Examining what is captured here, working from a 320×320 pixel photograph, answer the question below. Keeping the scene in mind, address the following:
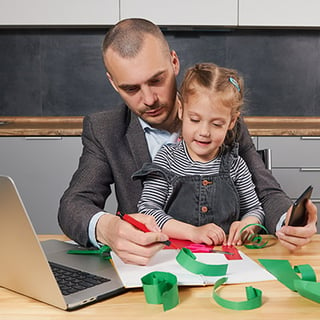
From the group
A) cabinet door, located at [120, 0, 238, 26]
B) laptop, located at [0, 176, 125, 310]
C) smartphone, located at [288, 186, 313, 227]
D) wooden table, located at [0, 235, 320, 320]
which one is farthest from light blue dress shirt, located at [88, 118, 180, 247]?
cabinet door, located at [120, 0, 238, 26]

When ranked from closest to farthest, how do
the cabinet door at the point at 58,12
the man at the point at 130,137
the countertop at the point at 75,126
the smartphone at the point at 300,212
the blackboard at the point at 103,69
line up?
the smartphone at the point at 300,212, the man at the point at 130,137, the countertop at the point at 75,126, the cabinet door at the point at 58,12, the blackboard at the point at 103,69

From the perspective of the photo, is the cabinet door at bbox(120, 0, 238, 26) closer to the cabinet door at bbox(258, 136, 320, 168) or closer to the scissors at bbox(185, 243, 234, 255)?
the cabinet door at bbox(258, 136, 320, 168)

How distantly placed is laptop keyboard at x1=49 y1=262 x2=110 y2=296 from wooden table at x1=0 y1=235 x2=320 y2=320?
2.5 inches

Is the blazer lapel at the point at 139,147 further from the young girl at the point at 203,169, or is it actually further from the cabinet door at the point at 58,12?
the cabinet door at the point at 58,12

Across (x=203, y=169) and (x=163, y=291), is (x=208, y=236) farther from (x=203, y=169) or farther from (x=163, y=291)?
(x=163, y=291)

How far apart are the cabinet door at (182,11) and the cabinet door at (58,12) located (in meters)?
0.10

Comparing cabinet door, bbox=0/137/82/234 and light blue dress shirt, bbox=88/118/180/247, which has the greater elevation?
light blue dress shirt, bbox=88/118/180/247

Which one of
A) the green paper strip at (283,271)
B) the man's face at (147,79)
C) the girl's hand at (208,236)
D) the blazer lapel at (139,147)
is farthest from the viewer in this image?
the blazer lapel at (139,147)

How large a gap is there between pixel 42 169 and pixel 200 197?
1.78 meters

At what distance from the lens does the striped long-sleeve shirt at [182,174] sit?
1.54 m

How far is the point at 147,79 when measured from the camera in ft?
5.26

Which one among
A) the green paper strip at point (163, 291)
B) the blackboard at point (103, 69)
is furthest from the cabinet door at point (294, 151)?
the green paper strip at point (163, 291)

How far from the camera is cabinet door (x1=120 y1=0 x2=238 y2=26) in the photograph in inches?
129

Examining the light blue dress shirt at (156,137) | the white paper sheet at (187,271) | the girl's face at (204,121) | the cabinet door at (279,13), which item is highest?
the cabinet door at (279,13)
